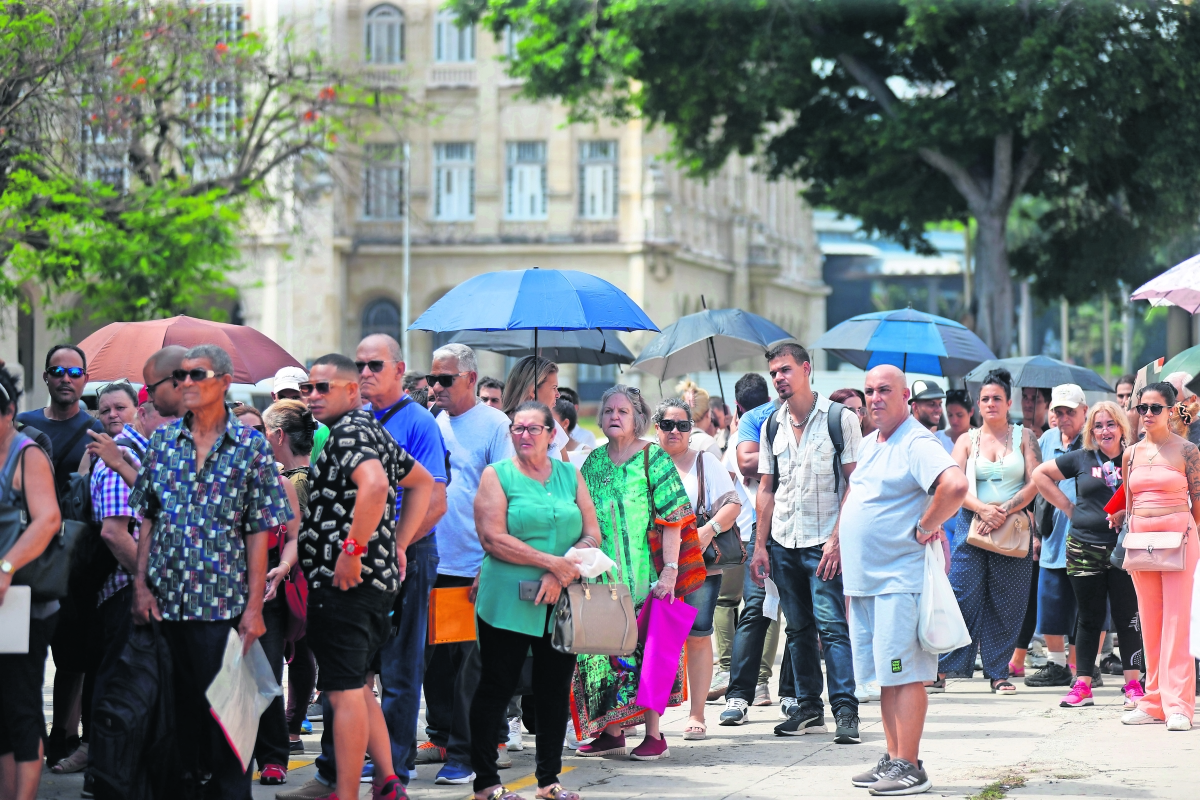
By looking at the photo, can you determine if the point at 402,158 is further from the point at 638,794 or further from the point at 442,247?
the point at 638,794

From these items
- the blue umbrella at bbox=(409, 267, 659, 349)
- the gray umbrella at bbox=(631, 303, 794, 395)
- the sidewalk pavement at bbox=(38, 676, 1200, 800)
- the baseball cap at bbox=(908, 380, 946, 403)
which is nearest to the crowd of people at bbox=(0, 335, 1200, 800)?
the sidewalk pavement at bbox=(38, 676, 1200, 800)

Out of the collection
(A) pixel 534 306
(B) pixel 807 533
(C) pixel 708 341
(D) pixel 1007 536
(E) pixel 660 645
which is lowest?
(E) pixel 660 645

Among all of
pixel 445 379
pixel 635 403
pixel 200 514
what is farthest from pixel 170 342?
pixel 200 514

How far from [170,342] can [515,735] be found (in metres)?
3.27

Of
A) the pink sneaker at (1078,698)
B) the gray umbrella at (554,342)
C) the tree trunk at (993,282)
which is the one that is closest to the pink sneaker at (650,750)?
the pink sneaker at (1078,698)

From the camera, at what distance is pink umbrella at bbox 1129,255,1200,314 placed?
36.8ft

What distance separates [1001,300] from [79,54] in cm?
1797

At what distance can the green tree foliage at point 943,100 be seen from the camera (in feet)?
83.9

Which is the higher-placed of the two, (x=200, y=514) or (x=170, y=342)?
(x=170, y=342)

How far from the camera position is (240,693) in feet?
21.7

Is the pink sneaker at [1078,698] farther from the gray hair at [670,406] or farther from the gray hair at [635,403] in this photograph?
the gray hair at [635,403]

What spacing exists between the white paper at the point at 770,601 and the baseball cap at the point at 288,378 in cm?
322

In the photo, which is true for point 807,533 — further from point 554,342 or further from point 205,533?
point 205,533

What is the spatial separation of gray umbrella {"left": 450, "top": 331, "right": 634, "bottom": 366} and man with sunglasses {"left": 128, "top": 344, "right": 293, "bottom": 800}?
512cm
